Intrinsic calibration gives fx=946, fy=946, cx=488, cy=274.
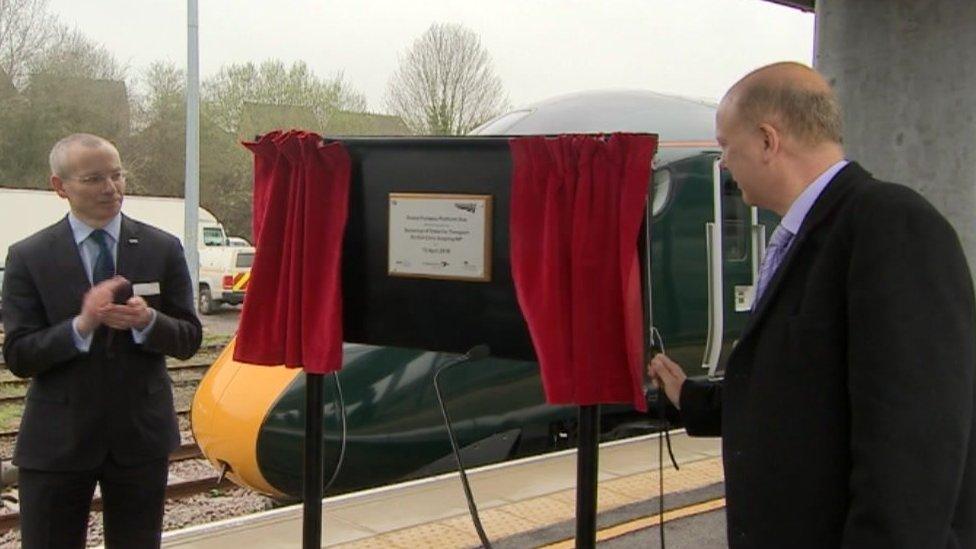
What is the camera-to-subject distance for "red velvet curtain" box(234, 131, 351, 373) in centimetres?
310

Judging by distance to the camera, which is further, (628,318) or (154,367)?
(154,367)

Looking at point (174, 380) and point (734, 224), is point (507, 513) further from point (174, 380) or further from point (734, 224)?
point (174, 380)

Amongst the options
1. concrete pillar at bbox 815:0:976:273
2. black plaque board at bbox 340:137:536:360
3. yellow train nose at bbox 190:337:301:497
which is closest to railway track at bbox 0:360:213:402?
yellow train nose at bbox 190:337:301:497

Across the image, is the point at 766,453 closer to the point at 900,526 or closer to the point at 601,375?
the point at 900,526

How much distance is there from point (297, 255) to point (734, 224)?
16.1ft

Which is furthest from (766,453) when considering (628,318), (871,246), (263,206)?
(263,206)

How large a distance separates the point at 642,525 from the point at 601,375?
2.99 meters

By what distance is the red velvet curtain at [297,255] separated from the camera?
310cm

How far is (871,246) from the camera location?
1685 mm

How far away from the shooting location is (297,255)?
10.3 feet

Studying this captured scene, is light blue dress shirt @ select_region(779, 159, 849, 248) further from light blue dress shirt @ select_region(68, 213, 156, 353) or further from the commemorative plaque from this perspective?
light blue dress shirt @ select_region(68, 213, 156, 353)

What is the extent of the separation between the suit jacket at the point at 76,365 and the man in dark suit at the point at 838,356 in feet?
6.63

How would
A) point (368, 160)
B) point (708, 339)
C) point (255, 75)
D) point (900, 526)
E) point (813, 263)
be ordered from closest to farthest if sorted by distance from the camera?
point (900, 526) → point (813, 263) → point (368, 160) → point (708, 339) → point (255, 75)

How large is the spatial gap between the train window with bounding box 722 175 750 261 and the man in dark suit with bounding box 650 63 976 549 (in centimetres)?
527
